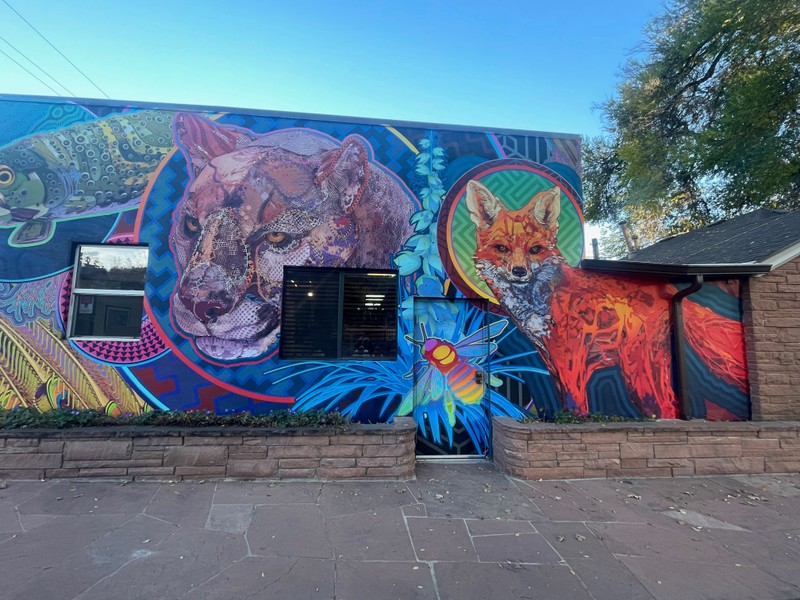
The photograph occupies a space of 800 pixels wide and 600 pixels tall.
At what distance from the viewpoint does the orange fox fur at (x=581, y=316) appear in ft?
18.8

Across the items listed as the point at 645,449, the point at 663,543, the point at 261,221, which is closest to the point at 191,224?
the point at 261,221

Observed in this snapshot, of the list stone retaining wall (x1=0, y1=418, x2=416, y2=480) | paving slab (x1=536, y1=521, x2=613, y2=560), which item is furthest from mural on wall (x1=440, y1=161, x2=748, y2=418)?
stone retaining wall (x1=0, y1=418, x2=416, y2=480)

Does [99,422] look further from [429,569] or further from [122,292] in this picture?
[429,569]

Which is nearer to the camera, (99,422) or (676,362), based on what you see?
(99,422)

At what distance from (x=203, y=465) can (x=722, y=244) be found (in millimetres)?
9739

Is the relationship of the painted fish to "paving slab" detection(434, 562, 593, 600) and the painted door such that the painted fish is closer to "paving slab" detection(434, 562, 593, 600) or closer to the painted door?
the painted door

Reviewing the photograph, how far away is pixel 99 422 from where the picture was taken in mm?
4891

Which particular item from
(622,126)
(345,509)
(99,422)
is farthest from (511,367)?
(622,126)

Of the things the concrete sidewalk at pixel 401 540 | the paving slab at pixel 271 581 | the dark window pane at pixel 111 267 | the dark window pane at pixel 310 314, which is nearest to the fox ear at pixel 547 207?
the dark window pane at pixel 310 314

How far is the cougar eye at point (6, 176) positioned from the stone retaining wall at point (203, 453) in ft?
11.2

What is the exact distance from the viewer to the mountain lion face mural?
5398 millimetres

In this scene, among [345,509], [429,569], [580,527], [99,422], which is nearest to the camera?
[429,569]

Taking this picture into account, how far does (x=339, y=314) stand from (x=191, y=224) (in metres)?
2.44

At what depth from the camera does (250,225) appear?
5.55 metres
